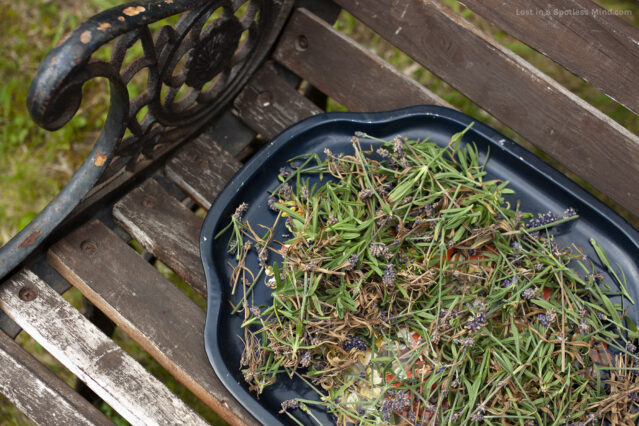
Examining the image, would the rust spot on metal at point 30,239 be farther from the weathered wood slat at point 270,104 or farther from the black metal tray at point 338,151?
the weathered wood slat at point 270,104

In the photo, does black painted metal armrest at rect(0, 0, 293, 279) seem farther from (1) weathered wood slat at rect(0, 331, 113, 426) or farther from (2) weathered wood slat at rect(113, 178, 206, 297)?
(1) weathered wood slat at rect(0, 331, 113, 426)

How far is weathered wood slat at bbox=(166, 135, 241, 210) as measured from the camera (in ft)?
5.03

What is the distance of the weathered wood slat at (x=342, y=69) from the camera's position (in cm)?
156

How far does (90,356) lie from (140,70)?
705mm

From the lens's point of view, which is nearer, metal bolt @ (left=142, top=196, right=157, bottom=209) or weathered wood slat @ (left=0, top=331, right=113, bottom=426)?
weathered wood slat @ (left=0, top=331, right=113, bottom=426)

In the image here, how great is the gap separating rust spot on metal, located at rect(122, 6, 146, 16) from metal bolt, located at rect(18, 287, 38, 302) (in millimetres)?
722

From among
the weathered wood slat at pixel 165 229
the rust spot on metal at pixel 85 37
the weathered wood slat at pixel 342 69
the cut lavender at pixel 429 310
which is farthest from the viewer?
the weathered wood slat at pixel 342 69

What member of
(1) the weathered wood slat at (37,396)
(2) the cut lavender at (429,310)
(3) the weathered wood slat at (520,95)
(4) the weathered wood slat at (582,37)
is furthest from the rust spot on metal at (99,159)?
(4) the weathered wood slat at (582,37)

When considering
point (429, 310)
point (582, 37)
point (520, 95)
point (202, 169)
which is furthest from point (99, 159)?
point (582, 37)

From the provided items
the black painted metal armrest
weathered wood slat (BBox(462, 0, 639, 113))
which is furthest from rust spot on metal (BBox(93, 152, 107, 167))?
weathered wood slat (BBox(462, 0, 639, 113))

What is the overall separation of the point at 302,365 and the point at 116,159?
2.26 ft

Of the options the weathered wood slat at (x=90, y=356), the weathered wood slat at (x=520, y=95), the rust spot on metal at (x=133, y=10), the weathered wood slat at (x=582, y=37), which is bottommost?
the weathered wood slat at (x=90, y=356)

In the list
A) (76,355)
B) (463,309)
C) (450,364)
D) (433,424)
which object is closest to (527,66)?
(463,309)

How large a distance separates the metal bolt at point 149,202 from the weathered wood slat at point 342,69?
58cm
